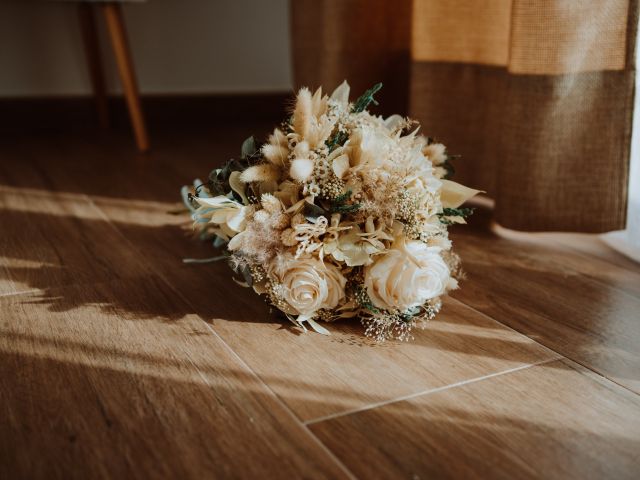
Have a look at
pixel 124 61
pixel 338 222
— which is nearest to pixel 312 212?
pixel 338 222

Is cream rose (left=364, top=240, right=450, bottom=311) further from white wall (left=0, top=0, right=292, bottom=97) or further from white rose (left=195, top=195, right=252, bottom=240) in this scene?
white wall (left=0, top=0, right=292, bottom=97)

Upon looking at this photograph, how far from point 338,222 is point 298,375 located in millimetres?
197

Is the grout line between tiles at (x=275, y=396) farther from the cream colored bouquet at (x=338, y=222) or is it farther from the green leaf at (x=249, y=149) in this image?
the green leaf at (x=249, y=149)

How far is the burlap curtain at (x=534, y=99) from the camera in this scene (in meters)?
1.07

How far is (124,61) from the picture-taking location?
1955 millimetres

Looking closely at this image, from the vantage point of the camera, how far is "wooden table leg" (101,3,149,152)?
6.28ft

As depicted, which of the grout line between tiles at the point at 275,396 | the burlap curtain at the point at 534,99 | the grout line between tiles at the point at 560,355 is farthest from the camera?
the burlap curtain at the point at 534,99

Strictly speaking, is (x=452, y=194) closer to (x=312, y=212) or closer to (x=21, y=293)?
(x=312, y=212)

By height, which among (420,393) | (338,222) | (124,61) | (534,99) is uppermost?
(124,61)

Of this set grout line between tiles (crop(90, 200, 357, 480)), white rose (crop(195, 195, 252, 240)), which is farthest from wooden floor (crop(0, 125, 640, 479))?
white rose (crop(195, 195, 252, 240))

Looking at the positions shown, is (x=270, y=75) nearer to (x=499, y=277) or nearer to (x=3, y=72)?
(x=3, y=72)

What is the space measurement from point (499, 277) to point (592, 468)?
1.58 feet

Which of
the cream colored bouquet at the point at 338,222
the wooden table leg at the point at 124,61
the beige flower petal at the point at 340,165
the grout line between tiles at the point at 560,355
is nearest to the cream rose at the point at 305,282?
the cream colored bouquet at the point at 338,222

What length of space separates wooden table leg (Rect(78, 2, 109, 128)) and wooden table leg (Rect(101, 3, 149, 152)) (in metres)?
0.35
